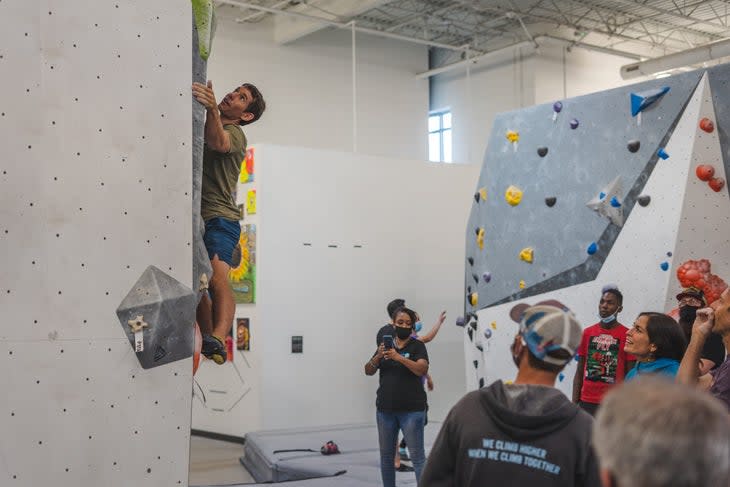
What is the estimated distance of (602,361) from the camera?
5594 millimetres

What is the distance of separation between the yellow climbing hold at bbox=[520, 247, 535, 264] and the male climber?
441cm

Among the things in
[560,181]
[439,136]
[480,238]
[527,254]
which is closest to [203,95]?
[560,181]

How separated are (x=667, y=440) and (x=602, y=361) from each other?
440cm

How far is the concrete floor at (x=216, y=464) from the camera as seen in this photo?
8758 millimetres

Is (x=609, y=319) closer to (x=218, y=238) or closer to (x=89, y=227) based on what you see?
(x=218, y=238)

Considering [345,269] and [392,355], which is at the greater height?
[345,269]

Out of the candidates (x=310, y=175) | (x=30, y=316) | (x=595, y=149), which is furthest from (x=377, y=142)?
(x=30, y=316)

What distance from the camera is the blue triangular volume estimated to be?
7094 mm

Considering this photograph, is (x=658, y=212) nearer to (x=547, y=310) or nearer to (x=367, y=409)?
(x=547, y=310)

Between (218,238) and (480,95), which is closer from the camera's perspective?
(218,238)

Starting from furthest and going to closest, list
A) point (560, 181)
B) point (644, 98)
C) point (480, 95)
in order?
1. point (480, 95)
2. point (560, 181)
3. point (644, 98)

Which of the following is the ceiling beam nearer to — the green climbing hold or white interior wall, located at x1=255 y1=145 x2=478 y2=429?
white interior wall, located at x1=255 y1=145 x2=478 y2=429

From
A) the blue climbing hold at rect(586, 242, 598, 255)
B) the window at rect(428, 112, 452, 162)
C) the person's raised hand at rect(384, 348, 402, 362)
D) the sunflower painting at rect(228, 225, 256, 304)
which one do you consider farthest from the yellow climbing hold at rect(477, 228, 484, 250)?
the window at rect(428, 112, 452, 162)

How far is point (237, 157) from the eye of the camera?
420cm
